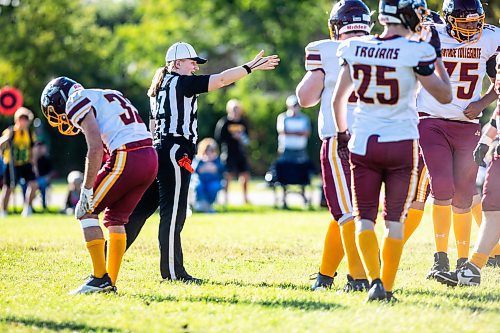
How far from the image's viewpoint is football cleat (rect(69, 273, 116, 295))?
24.1 feet

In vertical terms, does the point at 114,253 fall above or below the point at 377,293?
above

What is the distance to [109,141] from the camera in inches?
292

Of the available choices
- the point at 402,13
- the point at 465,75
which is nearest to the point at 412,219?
the point at 465,75

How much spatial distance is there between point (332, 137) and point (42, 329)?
262cm

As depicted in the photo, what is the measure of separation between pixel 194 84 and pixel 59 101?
3.94 ft

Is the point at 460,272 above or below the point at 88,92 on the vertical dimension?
below

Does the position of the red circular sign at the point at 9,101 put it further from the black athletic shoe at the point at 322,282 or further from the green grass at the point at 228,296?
the black athletic shoe at the point at 322,282

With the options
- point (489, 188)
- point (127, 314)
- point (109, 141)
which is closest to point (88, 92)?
point (109, 141)

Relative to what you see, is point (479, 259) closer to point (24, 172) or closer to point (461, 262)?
point (461, 262)

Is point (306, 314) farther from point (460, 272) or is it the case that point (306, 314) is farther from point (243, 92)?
point (243, 92)

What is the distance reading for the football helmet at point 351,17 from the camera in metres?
7.27

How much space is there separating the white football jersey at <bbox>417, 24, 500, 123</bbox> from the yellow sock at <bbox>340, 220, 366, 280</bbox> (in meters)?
1.64

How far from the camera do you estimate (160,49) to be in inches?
1565

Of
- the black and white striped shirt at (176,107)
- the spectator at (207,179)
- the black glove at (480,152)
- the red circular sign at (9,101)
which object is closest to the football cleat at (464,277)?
the black glove at (480,152)
